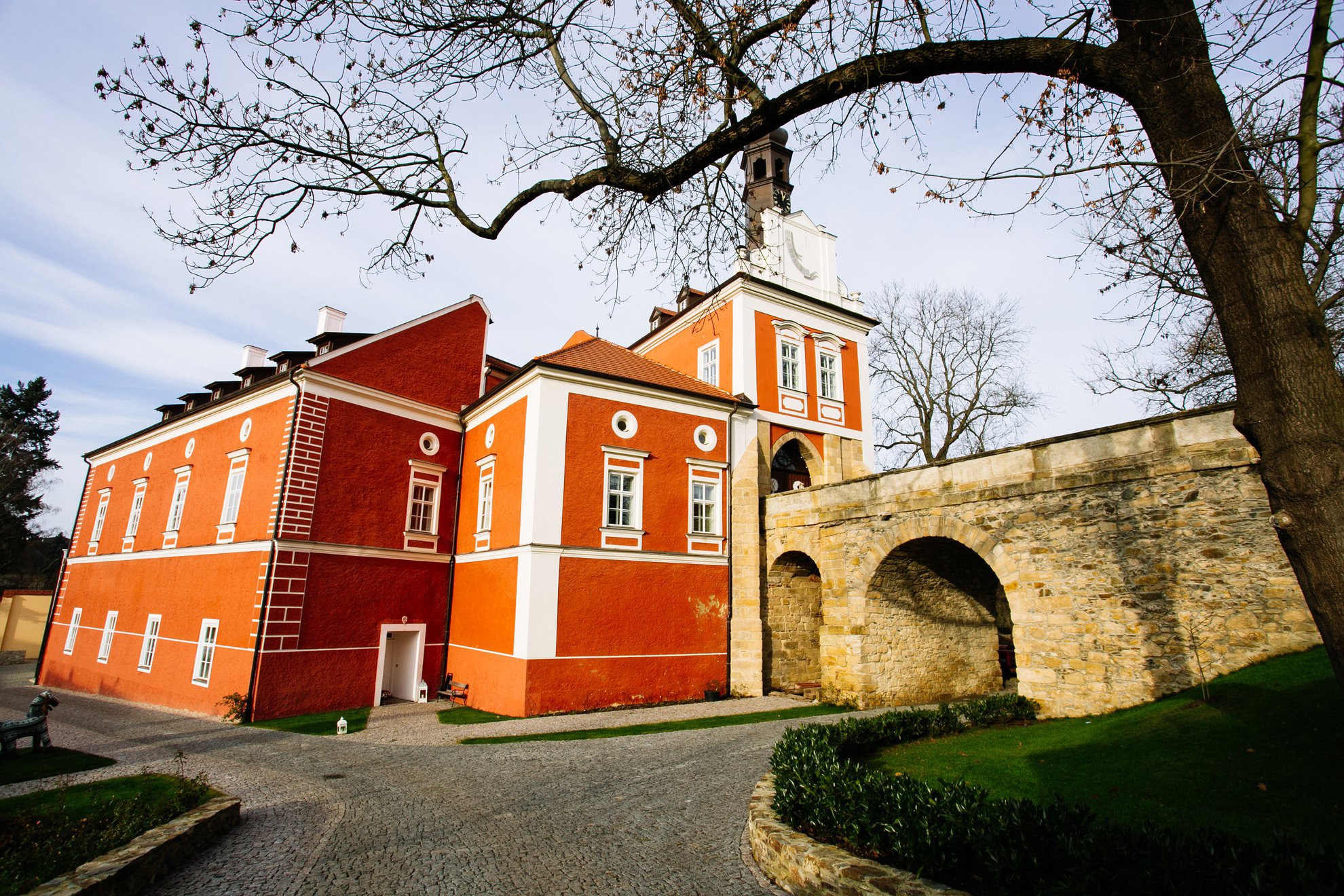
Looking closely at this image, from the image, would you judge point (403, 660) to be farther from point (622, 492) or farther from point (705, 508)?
point (705, 508)

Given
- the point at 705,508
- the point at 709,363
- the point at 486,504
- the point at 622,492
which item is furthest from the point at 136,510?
the point at 709,363

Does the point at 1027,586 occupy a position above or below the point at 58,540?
below

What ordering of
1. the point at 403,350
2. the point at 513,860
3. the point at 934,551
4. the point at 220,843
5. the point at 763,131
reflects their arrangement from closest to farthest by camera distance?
the point at 763,131 → the point at 513,860 → the point at 220,843 → the point at 934,551 → the point at 403,350

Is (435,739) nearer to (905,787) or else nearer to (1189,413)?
(905,787)

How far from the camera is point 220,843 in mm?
6234

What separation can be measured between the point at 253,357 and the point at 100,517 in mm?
9530

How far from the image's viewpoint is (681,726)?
12.2 m

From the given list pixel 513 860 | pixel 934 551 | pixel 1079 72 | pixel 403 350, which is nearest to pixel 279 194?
pixel 1079 72

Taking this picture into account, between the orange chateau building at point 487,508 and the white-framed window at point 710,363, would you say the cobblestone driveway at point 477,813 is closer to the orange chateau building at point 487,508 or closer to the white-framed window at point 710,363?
the orange chateau building at point 487,508

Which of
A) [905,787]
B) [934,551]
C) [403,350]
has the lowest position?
[905,787]

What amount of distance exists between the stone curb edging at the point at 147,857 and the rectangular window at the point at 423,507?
36.0ft

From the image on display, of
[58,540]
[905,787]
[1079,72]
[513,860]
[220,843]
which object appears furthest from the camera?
[58,540]

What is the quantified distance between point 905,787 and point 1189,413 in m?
7.51

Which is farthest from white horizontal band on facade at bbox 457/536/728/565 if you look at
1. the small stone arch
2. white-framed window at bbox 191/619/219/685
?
white-framed window at bbox 191/619/219/685
